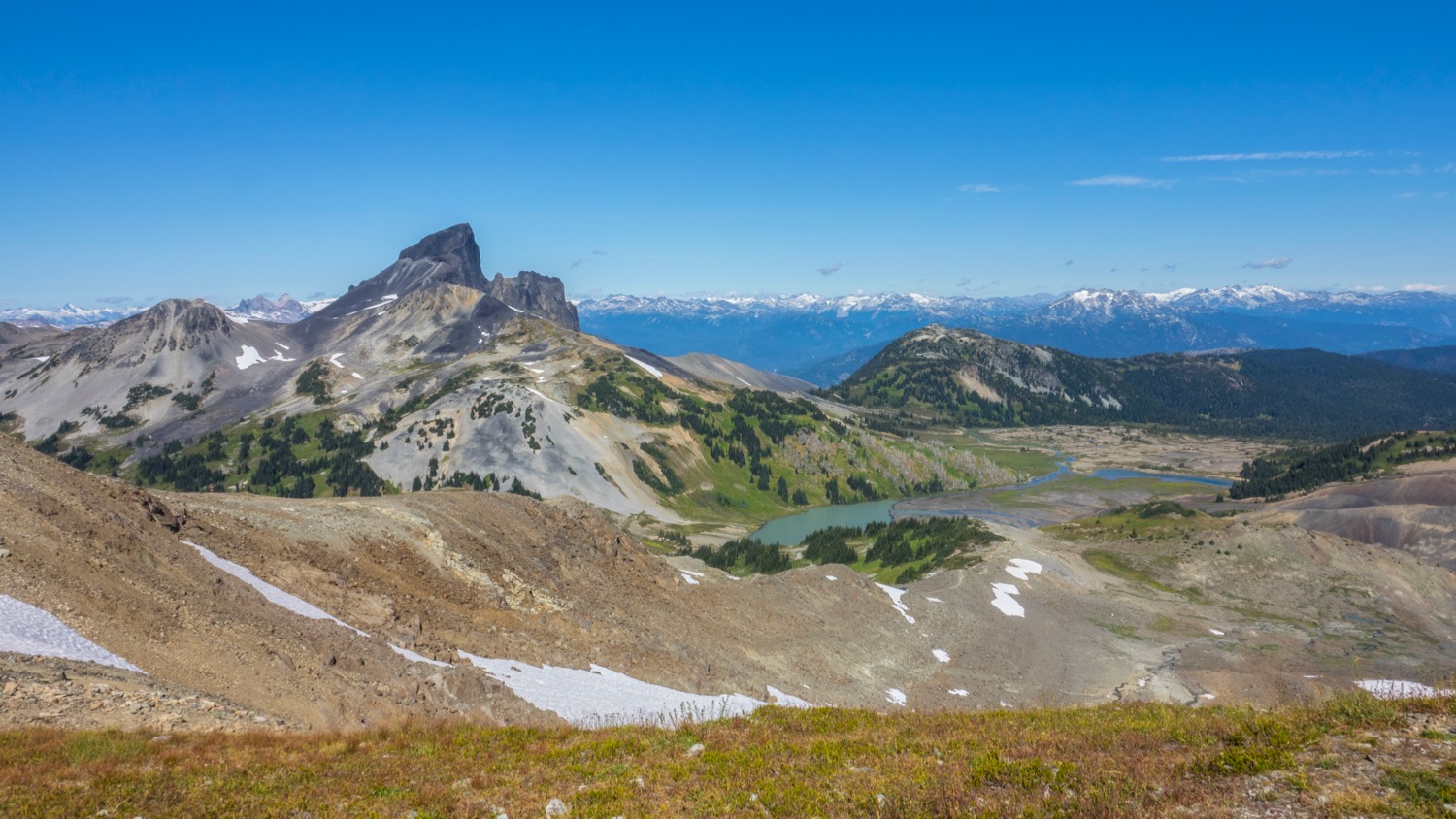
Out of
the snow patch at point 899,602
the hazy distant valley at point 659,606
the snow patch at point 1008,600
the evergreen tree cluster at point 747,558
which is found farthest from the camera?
the evergreen tree cluster at point 747,558

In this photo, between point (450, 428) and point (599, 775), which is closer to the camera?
point (599, 775)

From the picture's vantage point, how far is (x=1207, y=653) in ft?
226

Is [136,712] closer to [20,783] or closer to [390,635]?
[20,783]

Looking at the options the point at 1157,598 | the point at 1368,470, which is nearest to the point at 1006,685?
the point at 1157,598

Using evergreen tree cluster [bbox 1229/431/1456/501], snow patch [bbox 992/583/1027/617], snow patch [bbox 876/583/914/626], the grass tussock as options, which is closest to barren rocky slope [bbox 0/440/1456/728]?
snow patch [bbox 876/583/914/626]

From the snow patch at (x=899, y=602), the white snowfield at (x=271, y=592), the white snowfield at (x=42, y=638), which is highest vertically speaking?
the white snowfield at (x=42, y=638)

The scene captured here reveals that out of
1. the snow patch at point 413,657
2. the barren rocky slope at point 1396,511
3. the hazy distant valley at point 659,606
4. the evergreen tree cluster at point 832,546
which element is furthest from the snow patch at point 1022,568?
the barren rocky slope at point 1396,511

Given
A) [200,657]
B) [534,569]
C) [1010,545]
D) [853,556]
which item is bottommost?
[853,556]

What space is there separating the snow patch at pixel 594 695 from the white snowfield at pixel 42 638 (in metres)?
13.9

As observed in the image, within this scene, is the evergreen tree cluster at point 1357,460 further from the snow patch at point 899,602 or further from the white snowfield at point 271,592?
the white snowfield at point 271,592

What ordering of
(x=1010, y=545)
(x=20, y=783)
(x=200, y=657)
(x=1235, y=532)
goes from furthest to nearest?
(x=1235, y=532), (x=1010, y=545), (x=200, y=657), (x=20, y=783)

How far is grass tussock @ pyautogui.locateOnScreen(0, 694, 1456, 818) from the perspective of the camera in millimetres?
12625

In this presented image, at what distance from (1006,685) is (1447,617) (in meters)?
73.8

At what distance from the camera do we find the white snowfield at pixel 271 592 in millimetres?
29891
